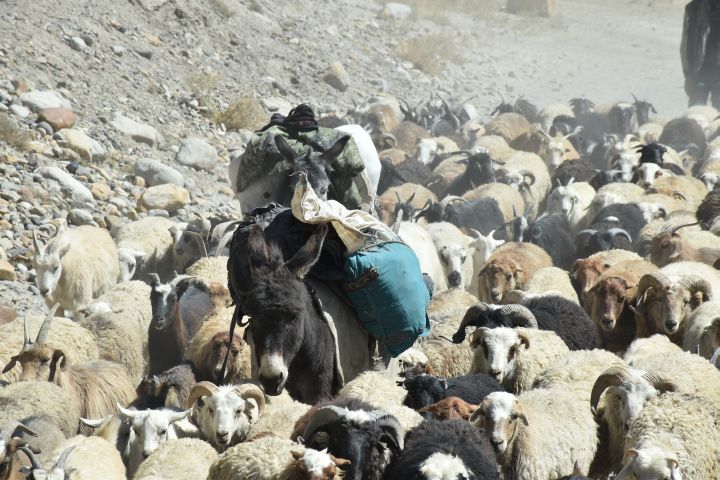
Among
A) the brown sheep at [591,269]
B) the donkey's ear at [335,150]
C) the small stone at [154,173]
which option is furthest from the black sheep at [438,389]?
the small stone at [154,173]

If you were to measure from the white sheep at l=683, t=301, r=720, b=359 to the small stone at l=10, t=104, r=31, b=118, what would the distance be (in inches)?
422

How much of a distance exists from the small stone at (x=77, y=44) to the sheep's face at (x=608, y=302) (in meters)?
12.2

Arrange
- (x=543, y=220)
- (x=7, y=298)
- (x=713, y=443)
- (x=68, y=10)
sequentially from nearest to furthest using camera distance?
(x=713, y=443) < (x=7, y=298) < (x=543, y=220) < (x=68, y=10)

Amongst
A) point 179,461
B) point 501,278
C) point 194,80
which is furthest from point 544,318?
point 194,80

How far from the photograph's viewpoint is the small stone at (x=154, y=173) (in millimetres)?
16781

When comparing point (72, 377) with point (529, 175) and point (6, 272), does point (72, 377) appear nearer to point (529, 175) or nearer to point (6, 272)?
point (6, 272)

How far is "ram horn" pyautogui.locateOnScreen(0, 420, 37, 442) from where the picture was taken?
6.79 m

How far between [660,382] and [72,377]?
4522 mm

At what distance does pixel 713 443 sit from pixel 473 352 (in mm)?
2426

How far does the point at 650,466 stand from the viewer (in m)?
5.98

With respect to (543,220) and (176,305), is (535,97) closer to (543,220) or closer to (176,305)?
(543,220)

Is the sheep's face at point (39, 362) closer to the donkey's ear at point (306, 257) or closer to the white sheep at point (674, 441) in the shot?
the donkey's ear at point (306, 257)

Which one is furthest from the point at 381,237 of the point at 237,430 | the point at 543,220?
the point at 543,220

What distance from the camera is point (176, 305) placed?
10438 mm
